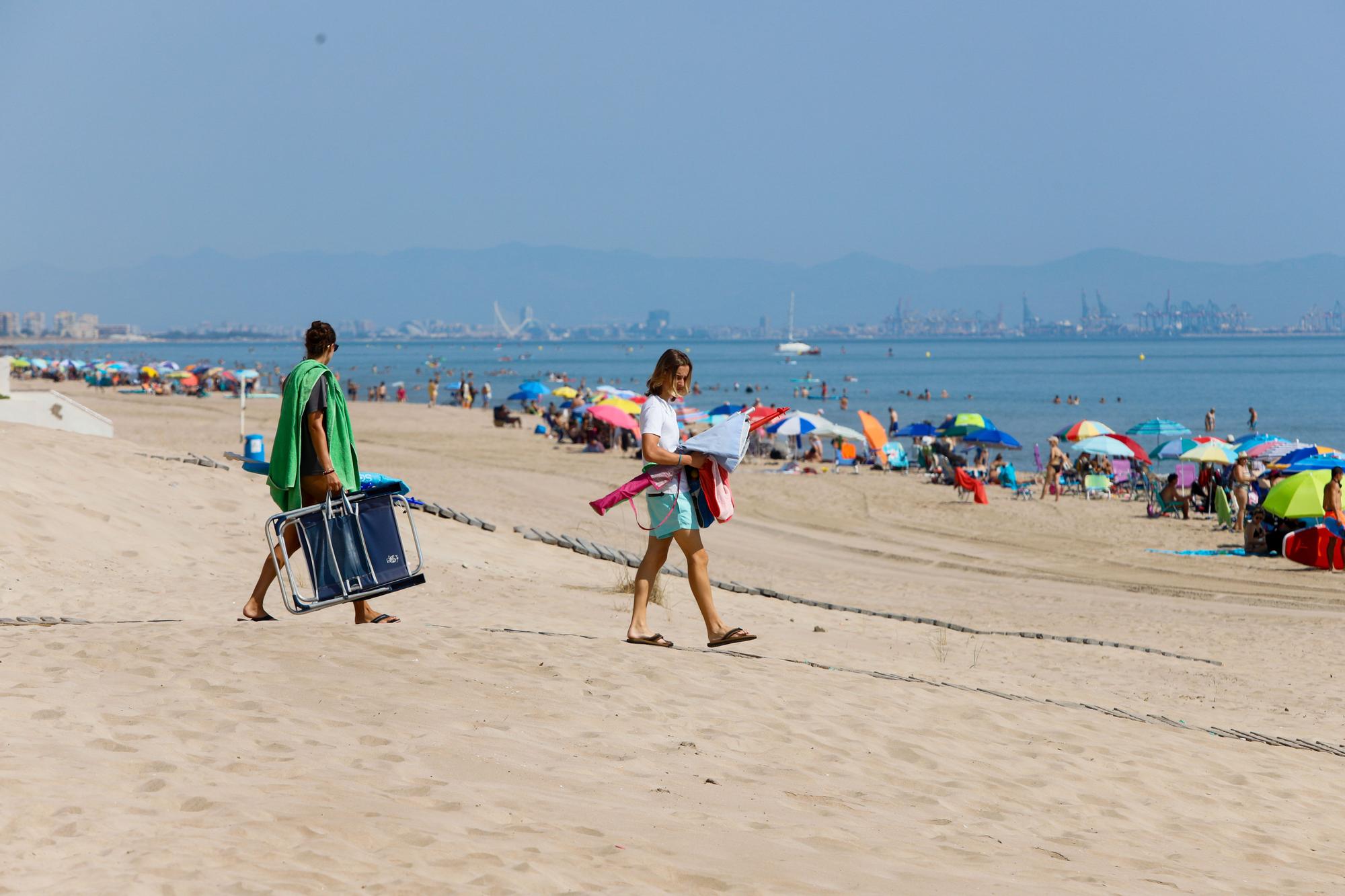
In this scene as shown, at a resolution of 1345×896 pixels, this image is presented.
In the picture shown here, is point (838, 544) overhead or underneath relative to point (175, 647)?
underneath

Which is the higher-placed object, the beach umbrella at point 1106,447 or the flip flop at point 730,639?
the beach umbrella at point 1106,447

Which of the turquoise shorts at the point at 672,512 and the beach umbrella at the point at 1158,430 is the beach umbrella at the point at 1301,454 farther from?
the turquoise shorts at the point at 672,512

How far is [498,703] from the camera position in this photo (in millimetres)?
4887

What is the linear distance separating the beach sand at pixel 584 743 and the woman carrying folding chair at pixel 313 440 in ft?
2.18

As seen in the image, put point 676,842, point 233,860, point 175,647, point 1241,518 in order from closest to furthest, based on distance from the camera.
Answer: point 233,860
point 676,842
point 175,647
point 1241,518

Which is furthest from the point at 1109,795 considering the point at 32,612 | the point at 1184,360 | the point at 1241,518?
the point at 1184,360

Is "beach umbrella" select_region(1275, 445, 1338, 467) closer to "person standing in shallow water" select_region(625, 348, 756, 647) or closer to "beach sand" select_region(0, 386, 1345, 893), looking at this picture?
"beach sand" select_region(0, 386, 1345, 893)

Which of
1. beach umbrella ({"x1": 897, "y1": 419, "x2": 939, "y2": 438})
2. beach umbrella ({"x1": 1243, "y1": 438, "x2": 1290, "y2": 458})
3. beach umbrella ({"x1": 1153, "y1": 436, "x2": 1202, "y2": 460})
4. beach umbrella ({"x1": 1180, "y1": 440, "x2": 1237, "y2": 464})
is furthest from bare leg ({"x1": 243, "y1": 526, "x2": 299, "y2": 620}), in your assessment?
beach umbrella ({"x1": 897, "y1": 419, "x2": 939, "y2": 438})

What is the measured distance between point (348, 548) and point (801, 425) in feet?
68.3

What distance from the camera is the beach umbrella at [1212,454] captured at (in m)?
21.5

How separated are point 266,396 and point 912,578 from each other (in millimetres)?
38863

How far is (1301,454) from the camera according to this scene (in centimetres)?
2012

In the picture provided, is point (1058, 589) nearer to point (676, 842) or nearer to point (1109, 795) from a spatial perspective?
point (1109, 795)

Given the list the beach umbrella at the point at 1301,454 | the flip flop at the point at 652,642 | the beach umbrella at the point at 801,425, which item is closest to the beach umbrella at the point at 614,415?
the beach umbrella at the point at 801,425
